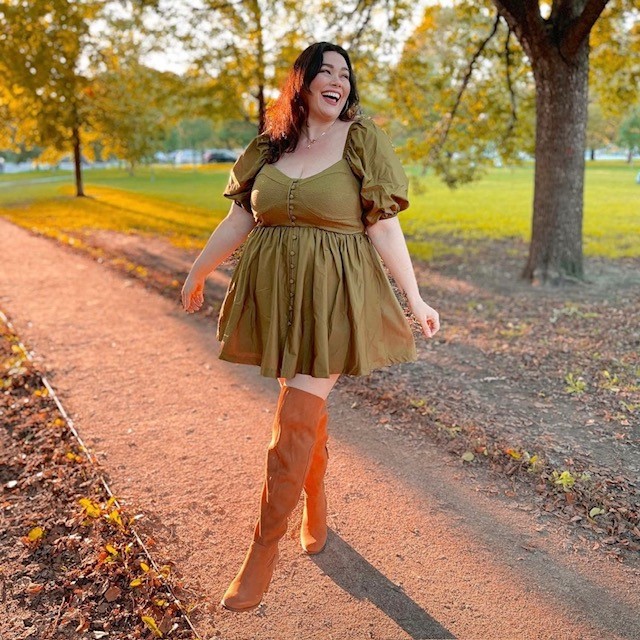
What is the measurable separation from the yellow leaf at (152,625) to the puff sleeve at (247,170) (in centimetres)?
169

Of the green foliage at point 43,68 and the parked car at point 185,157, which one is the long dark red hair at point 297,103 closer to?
the green foliage at point 43,68

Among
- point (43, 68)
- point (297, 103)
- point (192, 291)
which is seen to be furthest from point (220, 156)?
point (297, 103)

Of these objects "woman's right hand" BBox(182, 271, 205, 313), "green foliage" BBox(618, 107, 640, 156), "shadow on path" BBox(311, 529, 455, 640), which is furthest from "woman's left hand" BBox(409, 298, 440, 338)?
"green foliage" BBox(618, 107, 640, 156)

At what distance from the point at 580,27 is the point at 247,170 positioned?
5647mm

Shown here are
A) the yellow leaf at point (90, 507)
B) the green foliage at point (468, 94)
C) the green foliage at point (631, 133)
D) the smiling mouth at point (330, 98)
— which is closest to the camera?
the smiling mouth at point (330, 98)

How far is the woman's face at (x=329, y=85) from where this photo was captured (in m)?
2.62

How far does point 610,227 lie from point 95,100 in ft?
66.1

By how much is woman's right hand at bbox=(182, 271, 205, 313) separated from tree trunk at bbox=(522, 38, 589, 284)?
6.07 m

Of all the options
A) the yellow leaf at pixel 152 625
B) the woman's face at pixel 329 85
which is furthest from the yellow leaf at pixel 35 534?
the woman's face at pixel 329 85

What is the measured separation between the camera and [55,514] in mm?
3428

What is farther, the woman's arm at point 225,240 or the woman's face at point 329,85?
the woman's arm at point 225,240

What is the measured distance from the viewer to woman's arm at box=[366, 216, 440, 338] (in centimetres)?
271

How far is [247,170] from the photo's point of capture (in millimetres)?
2801

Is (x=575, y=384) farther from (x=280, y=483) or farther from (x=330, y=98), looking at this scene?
(x=330, y=98)
